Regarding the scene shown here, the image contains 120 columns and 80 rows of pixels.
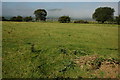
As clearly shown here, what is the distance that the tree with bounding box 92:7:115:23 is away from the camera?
90125 millimetres

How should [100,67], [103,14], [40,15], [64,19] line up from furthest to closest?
[40,15] → [64,19] → [103,14] → [100,67]

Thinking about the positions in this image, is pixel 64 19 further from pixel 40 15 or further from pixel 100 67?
pixel 100 67

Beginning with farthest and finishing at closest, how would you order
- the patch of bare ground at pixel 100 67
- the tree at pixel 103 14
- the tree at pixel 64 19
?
the tree at pixel 64 19
the tree at pixel 103 14
the patch of bare ground at pixel 100 67

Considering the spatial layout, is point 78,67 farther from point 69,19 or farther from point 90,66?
point 69,19

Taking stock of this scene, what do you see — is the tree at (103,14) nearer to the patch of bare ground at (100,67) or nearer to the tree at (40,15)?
the tree at (40,15)

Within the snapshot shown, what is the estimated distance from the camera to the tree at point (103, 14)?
90.1 metres

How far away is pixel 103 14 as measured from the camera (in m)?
90.1

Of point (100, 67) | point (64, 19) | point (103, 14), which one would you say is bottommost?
point (100, 67)

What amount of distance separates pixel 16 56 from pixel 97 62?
5271 mm

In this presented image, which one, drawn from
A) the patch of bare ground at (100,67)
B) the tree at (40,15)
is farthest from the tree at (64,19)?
the patch of bare ground at (100,67)

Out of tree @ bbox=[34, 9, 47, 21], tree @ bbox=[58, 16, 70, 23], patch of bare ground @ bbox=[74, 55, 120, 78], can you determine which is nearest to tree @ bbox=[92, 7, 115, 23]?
tree @ bbox=[58, 16, 70, 23]

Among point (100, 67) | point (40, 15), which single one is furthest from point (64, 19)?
point (100, 67)

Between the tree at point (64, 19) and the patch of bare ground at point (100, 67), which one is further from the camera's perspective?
the tree at point (64, 19)

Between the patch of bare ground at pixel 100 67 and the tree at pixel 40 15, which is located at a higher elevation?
the tree at pixel 40 15
